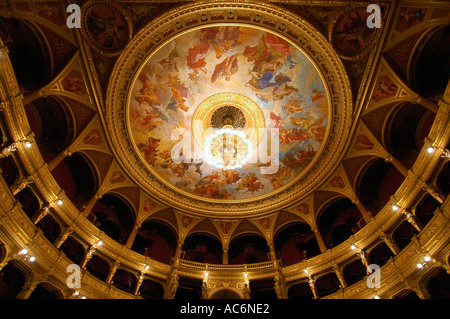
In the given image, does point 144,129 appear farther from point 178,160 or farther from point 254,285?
point 254,285

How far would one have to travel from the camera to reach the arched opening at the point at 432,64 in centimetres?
1169

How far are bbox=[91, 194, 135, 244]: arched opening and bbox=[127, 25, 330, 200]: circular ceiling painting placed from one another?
2934mm

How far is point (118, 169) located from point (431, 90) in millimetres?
16511

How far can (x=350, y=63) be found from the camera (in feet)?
45.4

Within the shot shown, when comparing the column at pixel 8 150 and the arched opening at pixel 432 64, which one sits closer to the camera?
the column at pixel 8 150

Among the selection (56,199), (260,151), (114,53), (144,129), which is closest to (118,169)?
(144,129)

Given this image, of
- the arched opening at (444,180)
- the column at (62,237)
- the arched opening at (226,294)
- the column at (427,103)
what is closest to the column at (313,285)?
the arched opening at (226,294)

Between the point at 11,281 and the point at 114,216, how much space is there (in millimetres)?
6711

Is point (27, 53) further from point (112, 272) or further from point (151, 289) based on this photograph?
point (151, 289)

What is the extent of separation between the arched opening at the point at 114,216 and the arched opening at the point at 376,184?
13989mm

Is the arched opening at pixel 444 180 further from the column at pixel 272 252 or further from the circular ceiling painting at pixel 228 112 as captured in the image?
the column at pixel 272 252

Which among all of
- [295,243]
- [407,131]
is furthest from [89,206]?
[407,131]

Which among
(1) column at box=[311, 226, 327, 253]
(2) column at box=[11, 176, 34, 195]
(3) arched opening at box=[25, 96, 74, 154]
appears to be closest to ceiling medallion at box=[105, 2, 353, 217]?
(3) arched opening at box=[25, 96, 74, 154]
